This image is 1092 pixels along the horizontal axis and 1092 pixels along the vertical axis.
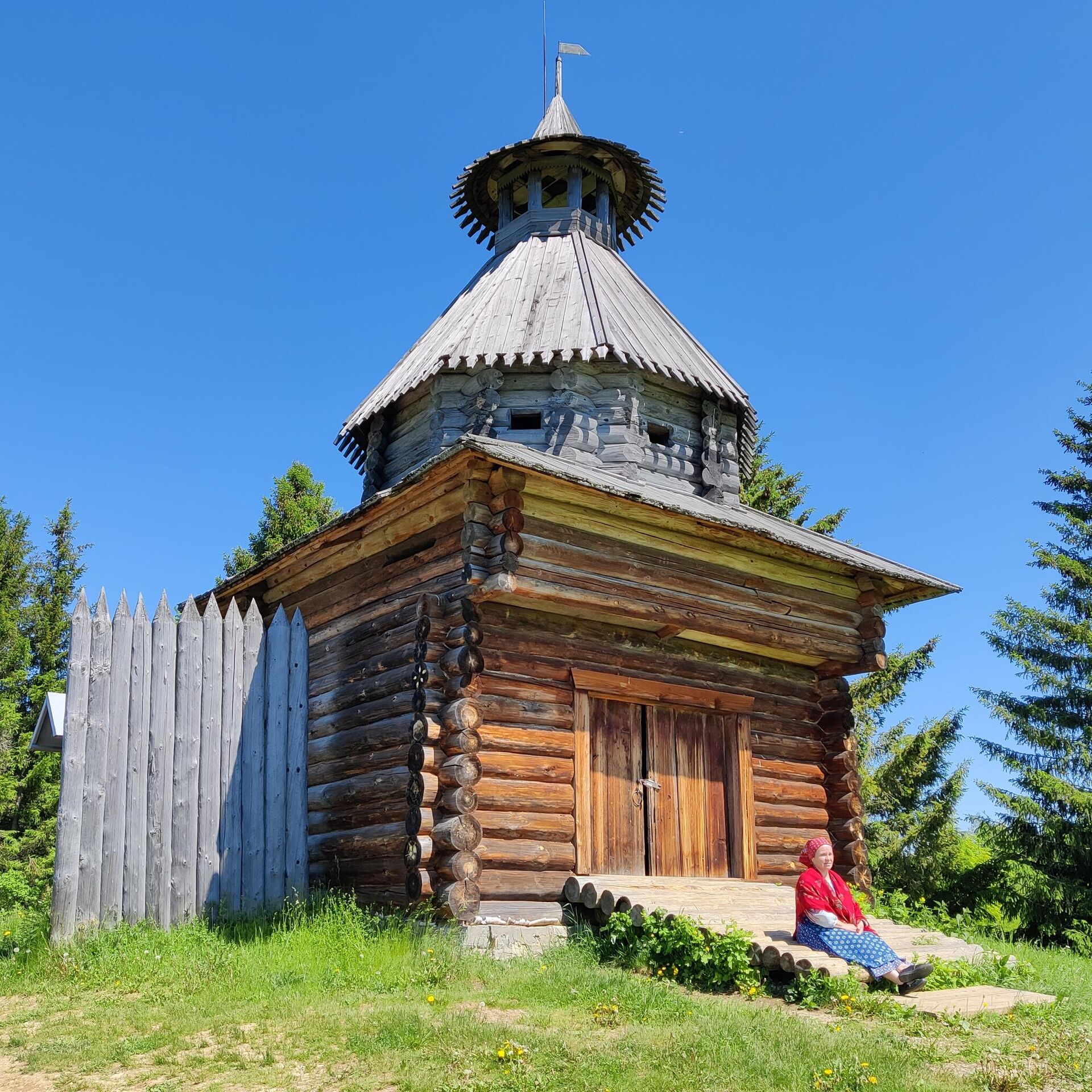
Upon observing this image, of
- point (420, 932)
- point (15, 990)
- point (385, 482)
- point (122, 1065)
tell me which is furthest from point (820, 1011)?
point (385, 482)

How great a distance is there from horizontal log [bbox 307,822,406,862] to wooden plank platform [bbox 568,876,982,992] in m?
1.74

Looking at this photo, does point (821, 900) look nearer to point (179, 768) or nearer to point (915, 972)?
point (915, 972)

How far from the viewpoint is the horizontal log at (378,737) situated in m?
10.3

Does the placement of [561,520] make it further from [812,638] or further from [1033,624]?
[1033,624]

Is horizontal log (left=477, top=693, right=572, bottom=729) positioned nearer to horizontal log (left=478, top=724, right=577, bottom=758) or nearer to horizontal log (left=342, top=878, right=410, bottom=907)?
horizontal log (left=478, top=724, right=577, bottom=758)

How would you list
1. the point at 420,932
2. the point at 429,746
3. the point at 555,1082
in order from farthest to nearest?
1. the point at 429,746
2. the point at 420,932
3. the point at 555,1082

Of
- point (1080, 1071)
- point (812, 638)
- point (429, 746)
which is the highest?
point (812, 638)

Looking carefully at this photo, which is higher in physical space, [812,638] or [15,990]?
[812,638]

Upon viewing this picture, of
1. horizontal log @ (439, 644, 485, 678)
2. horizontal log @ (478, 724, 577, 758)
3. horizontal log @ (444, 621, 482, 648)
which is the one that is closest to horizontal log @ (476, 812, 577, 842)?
horizontal log @ (478, 724, 577, 758)

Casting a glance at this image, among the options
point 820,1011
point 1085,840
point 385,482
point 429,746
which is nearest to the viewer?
point 820,1011

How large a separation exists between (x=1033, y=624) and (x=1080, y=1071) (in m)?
13.8

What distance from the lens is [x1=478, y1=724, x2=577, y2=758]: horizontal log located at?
35.1 feet

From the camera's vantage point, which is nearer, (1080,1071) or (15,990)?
(1080,1071)

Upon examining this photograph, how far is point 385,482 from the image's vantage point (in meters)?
15.6
